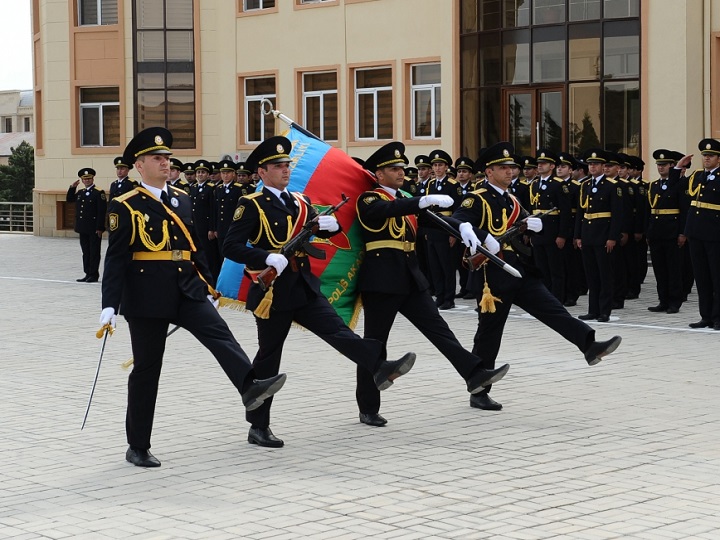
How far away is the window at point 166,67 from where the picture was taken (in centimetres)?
3731

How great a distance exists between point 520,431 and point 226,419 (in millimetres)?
2070

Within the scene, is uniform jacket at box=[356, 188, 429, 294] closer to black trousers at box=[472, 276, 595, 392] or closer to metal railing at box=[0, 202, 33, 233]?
black trousers at box=[472, 276, 595, 392]

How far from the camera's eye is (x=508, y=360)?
12523 mm

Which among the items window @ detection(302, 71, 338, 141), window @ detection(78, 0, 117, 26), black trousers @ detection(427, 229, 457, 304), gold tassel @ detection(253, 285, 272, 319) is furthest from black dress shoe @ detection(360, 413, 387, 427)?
window @ detection(78, 0, 117, 26)

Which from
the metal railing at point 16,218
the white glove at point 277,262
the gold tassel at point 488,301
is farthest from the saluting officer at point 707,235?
the metal railing at point 16,218

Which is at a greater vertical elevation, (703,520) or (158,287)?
(158,287)

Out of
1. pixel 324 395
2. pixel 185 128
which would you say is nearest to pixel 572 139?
pixel 185 128

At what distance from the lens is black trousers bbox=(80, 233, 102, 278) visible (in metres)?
23.2

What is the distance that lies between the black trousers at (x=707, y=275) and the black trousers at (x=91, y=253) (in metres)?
11.2

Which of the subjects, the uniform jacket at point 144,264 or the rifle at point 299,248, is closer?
the uniform jacket at point 144,264

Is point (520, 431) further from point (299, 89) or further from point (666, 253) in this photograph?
point (299, 89)

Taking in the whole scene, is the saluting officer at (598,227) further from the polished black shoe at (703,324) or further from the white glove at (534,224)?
the white glove at (534,224)

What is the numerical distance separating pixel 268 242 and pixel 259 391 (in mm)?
1166

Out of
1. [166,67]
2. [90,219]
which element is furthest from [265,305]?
[166,67]
